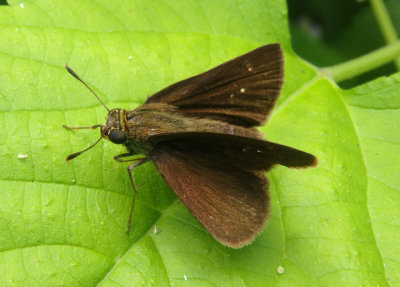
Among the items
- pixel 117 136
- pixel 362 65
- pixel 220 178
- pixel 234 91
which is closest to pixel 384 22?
pixel 362 65

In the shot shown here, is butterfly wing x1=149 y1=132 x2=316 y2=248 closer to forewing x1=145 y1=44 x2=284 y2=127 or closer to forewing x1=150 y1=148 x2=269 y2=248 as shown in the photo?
forewing x1=150 y1=148 x2=269 y2=248

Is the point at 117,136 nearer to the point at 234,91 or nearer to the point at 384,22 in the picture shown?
the point at 234,91

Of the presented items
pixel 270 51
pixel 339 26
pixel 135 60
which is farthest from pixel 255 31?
pixel 339 26

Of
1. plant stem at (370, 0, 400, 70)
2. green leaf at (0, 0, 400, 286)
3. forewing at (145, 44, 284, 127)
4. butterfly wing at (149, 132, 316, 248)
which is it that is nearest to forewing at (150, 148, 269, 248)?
butterfly wing at (149, 132, 316, 248)

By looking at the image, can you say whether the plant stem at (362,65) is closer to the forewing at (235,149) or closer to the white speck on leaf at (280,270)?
the forewing at (235,149)

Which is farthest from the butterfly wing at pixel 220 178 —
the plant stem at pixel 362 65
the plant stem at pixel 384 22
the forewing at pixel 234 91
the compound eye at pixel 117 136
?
the plant stem at pixel 384 22

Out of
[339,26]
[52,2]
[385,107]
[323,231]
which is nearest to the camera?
[323,231]

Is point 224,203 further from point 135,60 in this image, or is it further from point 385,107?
point 385,107
